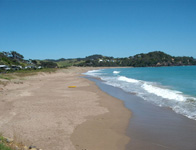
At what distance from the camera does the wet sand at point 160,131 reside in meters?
6.69

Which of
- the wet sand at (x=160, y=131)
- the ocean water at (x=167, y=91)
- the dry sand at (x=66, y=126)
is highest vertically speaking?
the dry sand at (x=66, y=126)

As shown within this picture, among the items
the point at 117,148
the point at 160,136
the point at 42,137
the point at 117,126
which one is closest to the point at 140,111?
the point at 117,126

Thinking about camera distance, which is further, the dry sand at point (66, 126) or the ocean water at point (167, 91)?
the ocean water at point (167, 91)

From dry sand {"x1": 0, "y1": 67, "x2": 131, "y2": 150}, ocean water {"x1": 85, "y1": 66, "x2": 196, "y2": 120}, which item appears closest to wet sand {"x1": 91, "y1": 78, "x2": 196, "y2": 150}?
dry sand {"x1": 0, "y1": 67, "x2": 131, "y2": 150}

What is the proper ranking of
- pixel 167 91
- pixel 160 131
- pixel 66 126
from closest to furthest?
pixel 160 131 → pixel 66 126 → pixel 167 91

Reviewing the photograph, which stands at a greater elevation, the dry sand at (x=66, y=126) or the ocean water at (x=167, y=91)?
the dry sand at (x=66, y=126)

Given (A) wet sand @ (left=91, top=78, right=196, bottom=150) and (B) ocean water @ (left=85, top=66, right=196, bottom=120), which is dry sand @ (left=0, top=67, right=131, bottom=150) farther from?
(B) ocean water @ (left=85, top=66, right=196, bottom=120)

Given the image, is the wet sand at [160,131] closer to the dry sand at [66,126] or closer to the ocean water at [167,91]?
the dry sand at [66,126]

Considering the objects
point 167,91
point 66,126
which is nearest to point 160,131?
point 66,126

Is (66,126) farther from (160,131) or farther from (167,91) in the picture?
(167,91)

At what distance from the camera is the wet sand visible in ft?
22.0

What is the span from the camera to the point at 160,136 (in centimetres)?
757

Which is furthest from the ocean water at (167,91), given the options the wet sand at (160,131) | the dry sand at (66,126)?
the dry sand at (66,126)

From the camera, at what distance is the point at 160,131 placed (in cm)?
817
